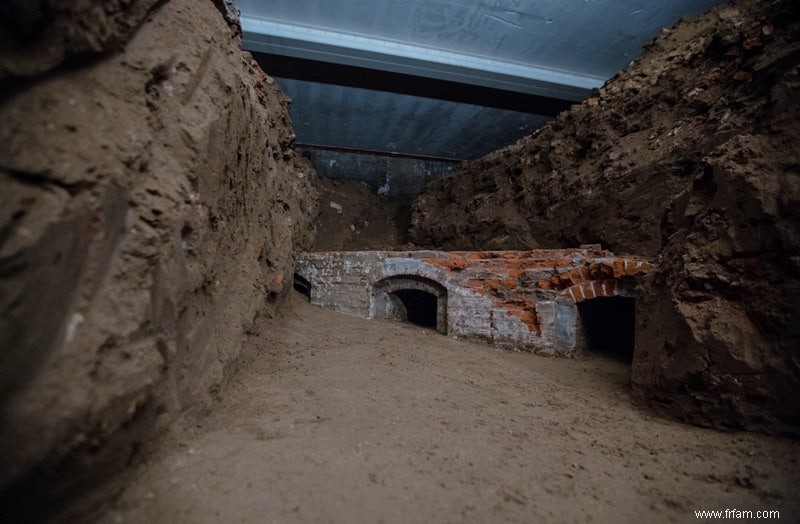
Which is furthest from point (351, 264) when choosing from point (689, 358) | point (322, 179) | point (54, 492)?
point (322, 179)

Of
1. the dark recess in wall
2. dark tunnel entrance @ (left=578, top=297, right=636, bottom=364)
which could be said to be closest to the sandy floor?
dark tunnel entrance @ (left=578, top=297, right=636, bottom=364)

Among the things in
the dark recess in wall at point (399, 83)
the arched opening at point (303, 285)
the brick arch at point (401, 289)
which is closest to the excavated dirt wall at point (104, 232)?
the brick arch at point (401, 289)

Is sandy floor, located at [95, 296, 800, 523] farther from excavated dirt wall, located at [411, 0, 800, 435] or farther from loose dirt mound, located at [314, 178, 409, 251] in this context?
loose dirt mound, located at [314, 178, 409, 251]

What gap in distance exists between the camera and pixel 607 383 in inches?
104

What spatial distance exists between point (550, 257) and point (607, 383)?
5.23 ft

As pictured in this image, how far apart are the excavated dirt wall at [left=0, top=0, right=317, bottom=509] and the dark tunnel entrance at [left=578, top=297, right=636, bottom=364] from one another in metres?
3.72

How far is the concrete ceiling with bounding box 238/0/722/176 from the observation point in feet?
15.3

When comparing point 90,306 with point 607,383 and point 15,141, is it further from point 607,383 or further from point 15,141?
point 607,383

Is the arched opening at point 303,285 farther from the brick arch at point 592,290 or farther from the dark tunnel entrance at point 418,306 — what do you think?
the brick arch at point 592,290

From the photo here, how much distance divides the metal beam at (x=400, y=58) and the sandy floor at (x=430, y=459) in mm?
4642

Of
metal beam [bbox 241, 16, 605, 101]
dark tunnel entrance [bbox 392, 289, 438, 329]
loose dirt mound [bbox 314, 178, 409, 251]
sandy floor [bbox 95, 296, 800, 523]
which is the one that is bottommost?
sandy floor [bbox 95, 296, 800, 523]

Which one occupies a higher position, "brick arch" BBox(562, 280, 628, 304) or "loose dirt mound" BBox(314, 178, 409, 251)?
"loose dirt mound" BBox(314, 178, 409, 251)

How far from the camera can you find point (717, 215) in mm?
2023

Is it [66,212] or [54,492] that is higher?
[66,212]
